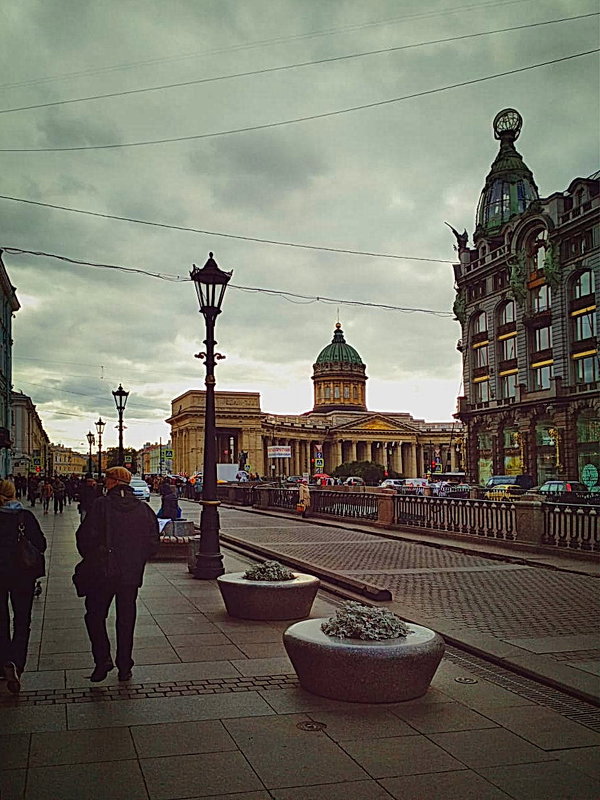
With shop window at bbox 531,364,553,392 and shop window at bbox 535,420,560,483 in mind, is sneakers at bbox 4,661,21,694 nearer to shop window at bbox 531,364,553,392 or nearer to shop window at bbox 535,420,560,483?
shop window at bbox 535,420,560,483

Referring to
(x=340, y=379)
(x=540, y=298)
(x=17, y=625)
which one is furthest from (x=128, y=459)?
(x=340, y=379)

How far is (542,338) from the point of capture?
217ft

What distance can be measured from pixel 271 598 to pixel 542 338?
59751mm

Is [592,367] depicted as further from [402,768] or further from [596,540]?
[402,768]

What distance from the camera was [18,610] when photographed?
732 centimetres

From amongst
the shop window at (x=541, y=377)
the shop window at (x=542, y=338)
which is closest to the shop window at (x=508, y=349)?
the shop window at (x=542, y=338)

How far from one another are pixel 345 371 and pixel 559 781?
557 ft

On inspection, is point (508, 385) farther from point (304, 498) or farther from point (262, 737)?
point (262, 737)

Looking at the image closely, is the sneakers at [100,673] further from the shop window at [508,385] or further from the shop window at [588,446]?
the shop window at [508,385]

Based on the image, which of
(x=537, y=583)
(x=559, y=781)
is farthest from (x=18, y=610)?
(x=537, y=583)


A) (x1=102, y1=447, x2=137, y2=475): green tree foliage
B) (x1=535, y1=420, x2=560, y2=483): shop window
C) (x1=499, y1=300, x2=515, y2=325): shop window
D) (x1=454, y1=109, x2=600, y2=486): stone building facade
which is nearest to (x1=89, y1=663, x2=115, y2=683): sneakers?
(x1=102, y1=447, x2=137, y2=475): green tree foliage

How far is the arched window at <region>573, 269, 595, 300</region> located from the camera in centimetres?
5938

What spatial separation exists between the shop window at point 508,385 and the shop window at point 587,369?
Result: 800 cm

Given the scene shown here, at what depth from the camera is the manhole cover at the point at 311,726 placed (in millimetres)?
5863
